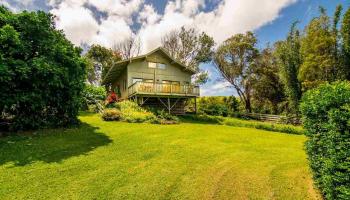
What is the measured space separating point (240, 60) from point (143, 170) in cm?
3031

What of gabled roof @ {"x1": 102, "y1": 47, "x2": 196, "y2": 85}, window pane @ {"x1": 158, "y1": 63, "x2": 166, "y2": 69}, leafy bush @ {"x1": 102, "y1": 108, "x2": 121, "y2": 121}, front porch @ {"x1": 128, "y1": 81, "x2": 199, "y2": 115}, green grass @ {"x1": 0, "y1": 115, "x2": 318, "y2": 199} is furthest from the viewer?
window pane @ {"x1": 158, "y1": 63, "x2": 166, "y2": 69}

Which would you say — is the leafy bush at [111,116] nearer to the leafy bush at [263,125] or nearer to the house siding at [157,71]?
the house siding at [157,71]

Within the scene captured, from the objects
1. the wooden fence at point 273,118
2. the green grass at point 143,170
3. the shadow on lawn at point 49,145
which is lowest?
the green grass at point 143,170

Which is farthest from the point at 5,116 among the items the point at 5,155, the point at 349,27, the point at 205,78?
the point at 205,78

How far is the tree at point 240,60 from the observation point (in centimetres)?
3379

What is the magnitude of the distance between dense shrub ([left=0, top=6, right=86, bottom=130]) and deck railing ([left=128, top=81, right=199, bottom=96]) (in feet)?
26.4

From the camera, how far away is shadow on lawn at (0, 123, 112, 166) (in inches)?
307

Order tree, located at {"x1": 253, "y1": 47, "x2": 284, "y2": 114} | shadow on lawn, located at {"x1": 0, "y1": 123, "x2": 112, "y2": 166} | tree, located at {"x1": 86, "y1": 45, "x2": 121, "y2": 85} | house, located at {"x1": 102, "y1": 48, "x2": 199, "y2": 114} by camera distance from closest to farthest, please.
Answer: shadow on lawn, located at {"x1": 0, "y1": 123, "x2": 112, "y2": 166} < house, located at {"x1": 102, "y1": 48, "x2": 199, "y2": 114} < tree, located at {"x1": 253, "y1": 47, "x2": 284, "y2": 114} < tree, located at {"x1": 86, "y1": 45, "x2": 121, "y2": 85}

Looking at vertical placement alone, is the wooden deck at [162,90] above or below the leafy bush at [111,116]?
above

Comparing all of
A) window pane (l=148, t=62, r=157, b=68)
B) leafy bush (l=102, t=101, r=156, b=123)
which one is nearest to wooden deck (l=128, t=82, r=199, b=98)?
leafy bush (l=102, t=101, r=156, b=123)

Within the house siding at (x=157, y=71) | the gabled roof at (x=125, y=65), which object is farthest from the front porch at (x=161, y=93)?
the gabled roof at (x=125, y=65)

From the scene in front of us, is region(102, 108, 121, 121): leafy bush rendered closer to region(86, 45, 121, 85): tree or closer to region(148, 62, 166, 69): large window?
region(148, 62, 166, 69): large window

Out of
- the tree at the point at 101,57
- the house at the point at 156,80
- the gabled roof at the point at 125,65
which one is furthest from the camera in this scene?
the tree at the point at 101,57

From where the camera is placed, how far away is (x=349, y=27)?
2125 cm
